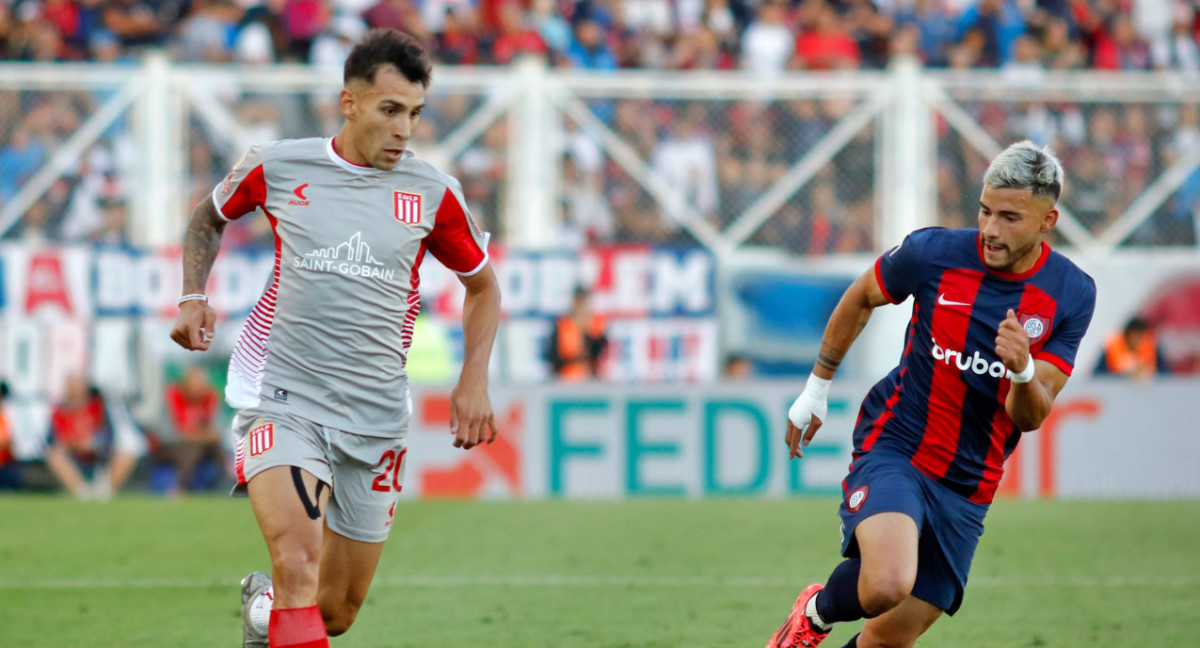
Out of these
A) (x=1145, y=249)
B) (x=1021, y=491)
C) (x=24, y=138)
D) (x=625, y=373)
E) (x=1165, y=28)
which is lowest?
(x=1021, y=491)

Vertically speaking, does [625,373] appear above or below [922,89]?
below

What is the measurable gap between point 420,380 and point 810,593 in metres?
9.03

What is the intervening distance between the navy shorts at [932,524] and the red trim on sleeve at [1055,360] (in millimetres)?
590

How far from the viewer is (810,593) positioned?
18.7 ft

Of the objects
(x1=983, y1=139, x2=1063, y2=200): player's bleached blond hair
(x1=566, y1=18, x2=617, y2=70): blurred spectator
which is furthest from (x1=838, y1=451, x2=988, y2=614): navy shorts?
(x1=566, y1=18, x2=617, y2=70): blurred spectator

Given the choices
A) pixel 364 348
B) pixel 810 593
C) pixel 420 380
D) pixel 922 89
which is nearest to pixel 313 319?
pixel 364 348

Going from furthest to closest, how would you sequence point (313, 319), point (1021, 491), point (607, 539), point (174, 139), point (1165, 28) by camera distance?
point (1165, 28) → point (174, 139) → point (1021, 491) → point (607, 539) → point (313, 319)

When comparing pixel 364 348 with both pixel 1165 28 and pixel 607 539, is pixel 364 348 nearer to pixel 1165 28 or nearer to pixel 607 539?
pixel 607 539

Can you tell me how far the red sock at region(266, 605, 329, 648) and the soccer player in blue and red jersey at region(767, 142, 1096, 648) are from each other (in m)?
1.87

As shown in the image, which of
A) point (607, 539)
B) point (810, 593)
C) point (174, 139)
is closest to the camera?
point (810, 593)

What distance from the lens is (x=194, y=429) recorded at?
13891 millimetres

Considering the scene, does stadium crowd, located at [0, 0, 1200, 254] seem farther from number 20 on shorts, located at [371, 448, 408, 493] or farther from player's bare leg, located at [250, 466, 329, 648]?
player's bare leg, located at [250, 466, 329, 648]

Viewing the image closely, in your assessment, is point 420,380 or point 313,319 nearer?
point 313,319

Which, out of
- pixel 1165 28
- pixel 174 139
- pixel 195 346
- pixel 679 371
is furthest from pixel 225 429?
pixel 1165 28
